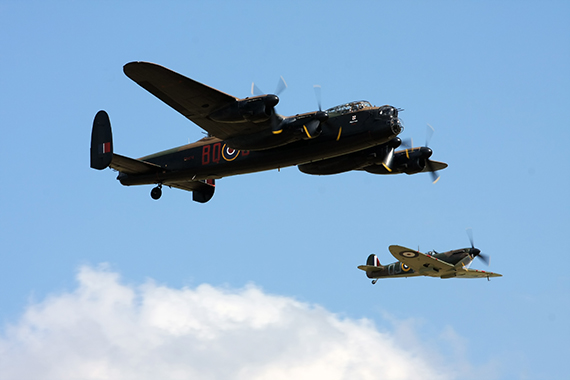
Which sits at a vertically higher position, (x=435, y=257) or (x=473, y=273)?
(x=435, y=257)

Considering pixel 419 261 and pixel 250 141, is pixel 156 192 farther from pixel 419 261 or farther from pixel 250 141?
pixel 419 261

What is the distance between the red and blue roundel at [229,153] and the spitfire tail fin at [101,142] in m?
5.28

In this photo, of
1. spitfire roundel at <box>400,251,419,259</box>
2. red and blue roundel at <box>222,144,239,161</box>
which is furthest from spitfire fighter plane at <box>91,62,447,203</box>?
spitfire roundel at <box>400,251,419,259</box>

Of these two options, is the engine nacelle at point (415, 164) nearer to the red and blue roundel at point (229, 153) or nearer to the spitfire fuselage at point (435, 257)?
the red and blue roundel at point (229, 153)

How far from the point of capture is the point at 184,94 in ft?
84.4

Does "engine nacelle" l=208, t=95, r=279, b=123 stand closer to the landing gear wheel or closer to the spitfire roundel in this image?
the landing gear wheel

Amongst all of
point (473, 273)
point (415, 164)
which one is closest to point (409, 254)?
point (473, 273)

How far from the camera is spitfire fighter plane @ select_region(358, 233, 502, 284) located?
40219 millimetres

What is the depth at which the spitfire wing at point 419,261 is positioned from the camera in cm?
3928

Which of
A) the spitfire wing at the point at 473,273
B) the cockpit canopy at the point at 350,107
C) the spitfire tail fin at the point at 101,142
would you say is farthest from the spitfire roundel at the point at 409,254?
the spitfire tail fin at the point at 101,142

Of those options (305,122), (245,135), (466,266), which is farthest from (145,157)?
(466,266)

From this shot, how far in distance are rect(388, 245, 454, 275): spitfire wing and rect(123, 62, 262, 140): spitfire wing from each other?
15990 millimetres

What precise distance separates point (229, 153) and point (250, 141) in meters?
2.05

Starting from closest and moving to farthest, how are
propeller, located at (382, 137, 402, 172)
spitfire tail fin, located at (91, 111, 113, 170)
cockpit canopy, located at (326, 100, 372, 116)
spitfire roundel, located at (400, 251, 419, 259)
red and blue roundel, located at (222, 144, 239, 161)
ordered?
cockpit canopy, located at (326, 100, 372, 116) < red and blue roundel, located at (222, 144, 239, 161) < propeller, located at (382, 137, 402, 172) < spitfire tail fin, located at (91, 111, 113, 170) < spitfire roundel, located at (400, 251, 419, 259)
